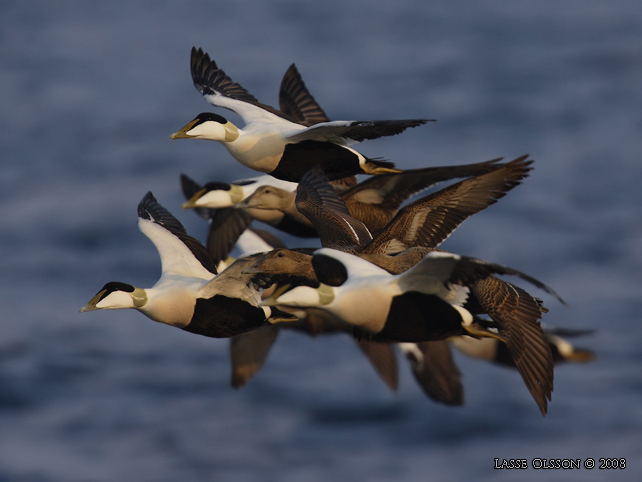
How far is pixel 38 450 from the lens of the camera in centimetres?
2939

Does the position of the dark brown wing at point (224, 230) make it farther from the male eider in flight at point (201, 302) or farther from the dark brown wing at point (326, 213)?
the male eider in flight at point (201, 302)

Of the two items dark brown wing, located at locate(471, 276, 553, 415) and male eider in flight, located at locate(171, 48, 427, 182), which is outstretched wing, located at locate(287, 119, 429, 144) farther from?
dark brown wing, located at locate(471, 276, 553, 415)

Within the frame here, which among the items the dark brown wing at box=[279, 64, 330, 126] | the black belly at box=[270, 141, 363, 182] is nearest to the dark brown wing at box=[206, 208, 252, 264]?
the dark brown wing at box=[279, 64, 330, 126]

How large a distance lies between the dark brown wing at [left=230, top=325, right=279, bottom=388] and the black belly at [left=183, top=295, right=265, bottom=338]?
20.7 feet

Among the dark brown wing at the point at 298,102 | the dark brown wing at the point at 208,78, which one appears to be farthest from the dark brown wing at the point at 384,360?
the dark brown wing at the point at 208,78

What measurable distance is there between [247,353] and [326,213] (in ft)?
19.7

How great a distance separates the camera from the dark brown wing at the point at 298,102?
46.3 ft

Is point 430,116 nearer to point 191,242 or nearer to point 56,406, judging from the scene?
point 56,406

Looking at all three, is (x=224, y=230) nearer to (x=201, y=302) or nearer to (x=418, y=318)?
(x=201, y=302)

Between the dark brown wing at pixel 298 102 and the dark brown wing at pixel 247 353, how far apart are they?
11.4 ft

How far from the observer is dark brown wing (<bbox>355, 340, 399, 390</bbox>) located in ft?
51.3

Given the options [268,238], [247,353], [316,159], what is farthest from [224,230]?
[247,353]

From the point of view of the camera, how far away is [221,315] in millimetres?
9641

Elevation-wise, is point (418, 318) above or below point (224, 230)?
above
